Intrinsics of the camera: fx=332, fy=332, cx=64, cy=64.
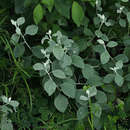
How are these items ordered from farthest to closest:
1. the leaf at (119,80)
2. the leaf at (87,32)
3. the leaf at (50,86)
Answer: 1. the leaf at (87,32)
2. the leaf at (119,80)
3. the leaf at (50,86)

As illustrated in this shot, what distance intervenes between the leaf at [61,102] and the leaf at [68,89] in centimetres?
5

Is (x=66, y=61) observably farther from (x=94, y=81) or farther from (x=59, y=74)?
(x=94, y=81)

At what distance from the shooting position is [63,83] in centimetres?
148

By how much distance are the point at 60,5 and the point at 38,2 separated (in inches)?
4.4

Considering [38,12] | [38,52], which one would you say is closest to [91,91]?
[38,52]

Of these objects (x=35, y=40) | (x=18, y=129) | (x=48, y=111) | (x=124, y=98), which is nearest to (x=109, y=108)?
(x=124, y=98)

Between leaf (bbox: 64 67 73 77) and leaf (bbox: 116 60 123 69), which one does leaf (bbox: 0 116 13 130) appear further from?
leaf (bbox: 116 60 123 69)

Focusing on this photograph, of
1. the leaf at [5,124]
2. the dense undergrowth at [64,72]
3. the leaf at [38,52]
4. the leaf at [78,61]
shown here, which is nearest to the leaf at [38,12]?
the dense undergrowth at [64,72]

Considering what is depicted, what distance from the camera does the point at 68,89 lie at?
1.47 m

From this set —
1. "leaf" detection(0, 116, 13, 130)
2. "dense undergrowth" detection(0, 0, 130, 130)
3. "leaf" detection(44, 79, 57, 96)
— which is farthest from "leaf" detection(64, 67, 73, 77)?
"leaf" detection(0, 116, 13, 130)

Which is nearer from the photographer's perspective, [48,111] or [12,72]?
[48,111]

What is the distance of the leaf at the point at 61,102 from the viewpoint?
4.83ft

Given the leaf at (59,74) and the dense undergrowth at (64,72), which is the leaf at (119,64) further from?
the leaf at (59,74)

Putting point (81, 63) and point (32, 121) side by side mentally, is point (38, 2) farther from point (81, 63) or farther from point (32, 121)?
point (32, 121)
